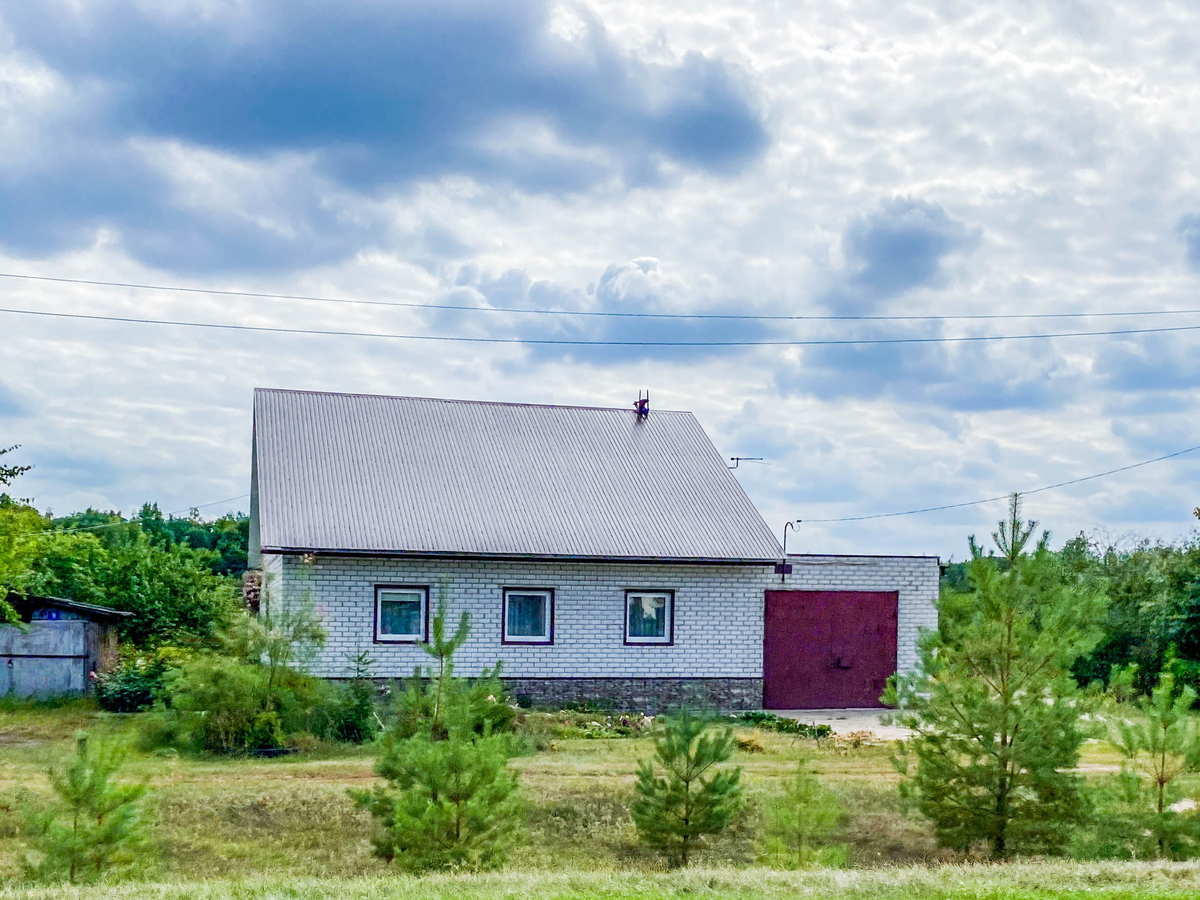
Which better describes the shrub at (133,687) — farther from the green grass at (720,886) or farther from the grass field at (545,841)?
the green grass at (720,886)

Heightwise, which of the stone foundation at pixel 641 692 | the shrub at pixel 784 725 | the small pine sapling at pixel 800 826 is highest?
the small pine sapling at pixel 800 826

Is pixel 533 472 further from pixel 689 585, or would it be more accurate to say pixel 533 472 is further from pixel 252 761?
pixel 252 761

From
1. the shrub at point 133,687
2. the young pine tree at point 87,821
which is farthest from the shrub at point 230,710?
the young pine tree at point 87,821

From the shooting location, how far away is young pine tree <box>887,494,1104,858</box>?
33.6 feet

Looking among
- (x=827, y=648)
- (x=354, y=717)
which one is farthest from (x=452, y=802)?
(x=827, y=648)

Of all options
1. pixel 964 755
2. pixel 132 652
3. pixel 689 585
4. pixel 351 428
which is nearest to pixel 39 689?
pixel 132 652

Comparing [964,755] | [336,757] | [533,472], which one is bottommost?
[336,757]

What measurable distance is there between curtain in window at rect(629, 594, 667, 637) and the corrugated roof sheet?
3.40ft

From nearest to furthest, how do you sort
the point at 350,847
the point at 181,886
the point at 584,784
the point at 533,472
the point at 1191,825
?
the point at 181,886, the point at 1191,825, the point at 350,847, the point at 584,784, the point at 533,472

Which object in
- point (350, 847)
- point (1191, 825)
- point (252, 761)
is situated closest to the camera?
point (1191, 825)

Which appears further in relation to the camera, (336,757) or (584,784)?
(336,757)

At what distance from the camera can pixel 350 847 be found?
11430mm

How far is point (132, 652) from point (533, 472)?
354 inches

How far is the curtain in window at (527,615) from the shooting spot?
74.7 feet
